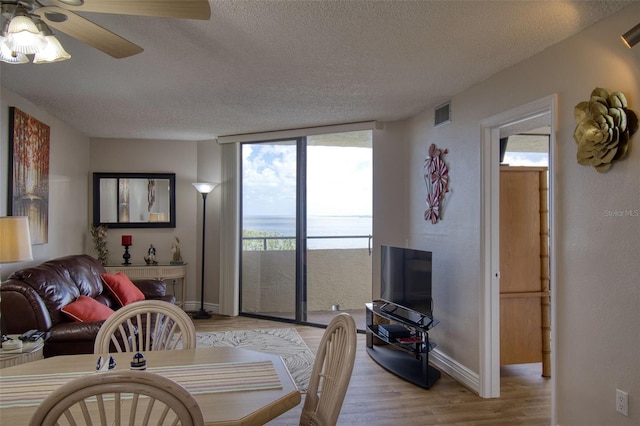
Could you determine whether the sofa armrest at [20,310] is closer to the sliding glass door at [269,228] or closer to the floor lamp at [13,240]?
the floor lamp at [13,240]

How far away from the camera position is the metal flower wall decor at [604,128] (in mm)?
2258

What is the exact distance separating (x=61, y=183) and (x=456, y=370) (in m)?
4.62

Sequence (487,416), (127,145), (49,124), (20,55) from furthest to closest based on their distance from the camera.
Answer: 1. (127,145)
2. (49,124)
3. (487,416)
4. (20,55)

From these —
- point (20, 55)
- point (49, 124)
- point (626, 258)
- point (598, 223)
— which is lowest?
point (626, 258)

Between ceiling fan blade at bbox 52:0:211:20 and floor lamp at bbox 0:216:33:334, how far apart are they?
4.84ft

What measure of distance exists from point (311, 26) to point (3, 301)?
2785 mm

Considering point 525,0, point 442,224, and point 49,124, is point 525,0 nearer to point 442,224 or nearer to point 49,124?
point 442,224

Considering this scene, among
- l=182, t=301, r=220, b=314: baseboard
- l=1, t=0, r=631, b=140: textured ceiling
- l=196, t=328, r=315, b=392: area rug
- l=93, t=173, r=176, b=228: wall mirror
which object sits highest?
l=1, t=0, r=631, b=140: textured ceiling

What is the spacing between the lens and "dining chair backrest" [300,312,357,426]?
58.9 inches

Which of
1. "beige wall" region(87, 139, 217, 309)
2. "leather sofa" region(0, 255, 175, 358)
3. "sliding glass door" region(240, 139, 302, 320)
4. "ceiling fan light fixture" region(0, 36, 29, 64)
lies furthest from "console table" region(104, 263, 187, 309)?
"ceiling fan light fixture" region(0, 36, 29, 64)

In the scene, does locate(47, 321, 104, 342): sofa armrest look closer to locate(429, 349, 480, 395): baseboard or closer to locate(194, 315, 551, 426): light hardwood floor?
locate(194, 315, 551, 426): light hardwood floor

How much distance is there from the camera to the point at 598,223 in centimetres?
245

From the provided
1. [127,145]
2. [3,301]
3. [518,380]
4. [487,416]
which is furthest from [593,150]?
[127,145]

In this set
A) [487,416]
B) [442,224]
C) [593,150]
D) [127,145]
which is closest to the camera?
[593,150]
